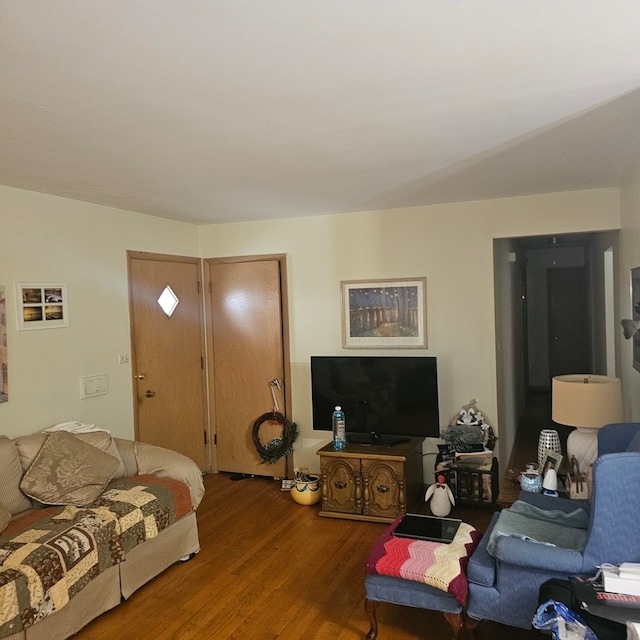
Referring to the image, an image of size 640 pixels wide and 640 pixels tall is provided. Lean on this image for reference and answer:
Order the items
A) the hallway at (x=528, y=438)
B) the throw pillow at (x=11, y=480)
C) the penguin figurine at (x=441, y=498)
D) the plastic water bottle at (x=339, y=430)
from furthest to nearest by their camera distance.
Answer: the plastic water bottle at (x=339, y=430)
the hallway at (x=528, y=438)
the penguin figurine at (x=441, y=498)
the throw pillow at (x=11, y=480)

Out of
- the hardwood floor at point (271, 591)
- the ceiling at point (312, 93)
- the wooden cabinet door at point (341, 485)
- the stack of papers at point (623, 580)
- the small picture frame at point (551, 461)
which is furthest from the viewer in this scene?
the wooden cabinet door at point (341, 485)

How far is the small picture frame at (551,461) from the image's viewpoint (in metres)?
3.51

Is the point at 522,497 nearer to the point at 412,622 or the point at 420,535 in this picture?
the point at 420,535

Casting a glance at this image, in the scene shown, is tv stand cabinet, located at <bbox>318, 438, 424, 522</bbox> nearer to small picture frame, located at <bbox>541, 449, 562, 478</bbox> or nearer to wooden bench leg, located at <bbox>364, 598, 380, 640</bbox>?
small picture frame, located at <bbox>541, 449, 562, 478</bbox>

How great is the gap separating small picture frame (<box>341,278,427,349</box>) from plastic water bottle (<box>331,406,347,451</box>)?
0.65 m

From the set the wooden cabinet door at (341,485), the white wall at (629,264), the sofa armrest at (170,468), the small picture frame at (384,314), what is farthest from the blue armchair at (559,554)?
the small picture frame at (384,314)

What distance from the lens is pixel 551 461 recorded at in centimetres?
358

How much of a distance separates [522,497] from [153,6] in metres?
2.93

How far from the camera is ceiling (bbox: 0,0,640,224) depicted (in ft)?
5.12

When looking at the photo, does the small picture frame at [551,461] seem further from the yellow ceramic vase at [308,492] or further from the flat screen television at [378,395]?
the yellow ceramic vase at [308,492]

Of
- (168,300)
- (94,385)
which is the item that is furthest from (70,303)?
(168,300)

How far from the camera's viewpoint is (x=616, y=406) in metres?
3.30

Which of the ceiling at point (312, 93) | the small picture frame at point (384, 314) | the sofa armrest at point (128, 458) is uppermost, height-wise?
the ceiling at point (312, 93)

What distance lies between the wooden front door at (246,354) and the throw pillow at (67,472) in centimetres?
182
